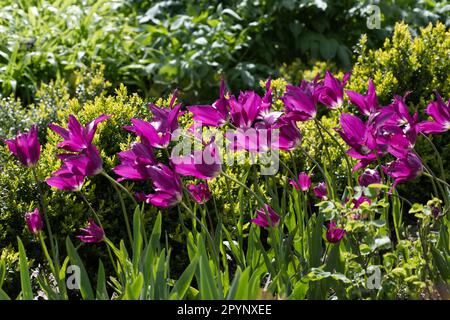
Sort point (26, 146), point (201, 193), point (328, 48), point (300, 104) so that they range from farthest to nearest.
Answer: point (328, 48), point (201, 193), point (300, 104), point (26, 146)

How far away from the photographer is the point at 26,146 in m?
2.03

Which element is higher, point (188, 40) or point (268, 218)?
point (188, 40)

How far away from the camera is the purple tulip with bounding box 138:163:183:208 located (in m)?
1.96

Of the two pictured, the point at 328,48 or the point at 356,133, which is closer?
the point at 356,133

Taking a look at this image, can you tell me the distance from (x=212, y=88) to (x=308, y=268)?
3518mm

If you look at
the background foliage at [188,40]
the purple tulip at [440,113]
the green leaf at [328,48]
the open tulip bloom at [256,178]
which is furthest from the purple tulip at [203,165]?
the green leaf at [328,48]

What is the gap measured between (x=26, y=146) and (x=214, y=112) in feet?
1.77

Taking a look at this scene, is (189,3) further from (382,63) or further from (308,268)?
(308,268)

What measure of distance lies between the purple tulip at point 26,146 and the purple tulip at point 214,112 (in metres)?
0.45

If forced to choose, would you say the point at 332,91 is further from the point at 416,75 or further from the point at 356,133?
the point at 416,75

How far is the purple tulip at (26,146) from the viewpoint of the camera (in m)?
2.02

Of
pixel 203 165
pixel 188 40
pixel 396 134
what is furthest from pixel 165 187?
pixel 188 40

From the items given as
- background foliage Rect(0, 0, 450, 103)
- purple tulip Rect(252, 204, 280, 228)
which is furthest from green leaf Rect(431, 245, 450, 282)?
background foliage Rect(0, 0, 450, 103)

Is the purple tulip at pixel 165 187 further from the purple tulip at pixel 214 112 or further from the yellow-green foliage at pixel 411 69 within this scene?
the yellow-green foliage at pixel 411 69
